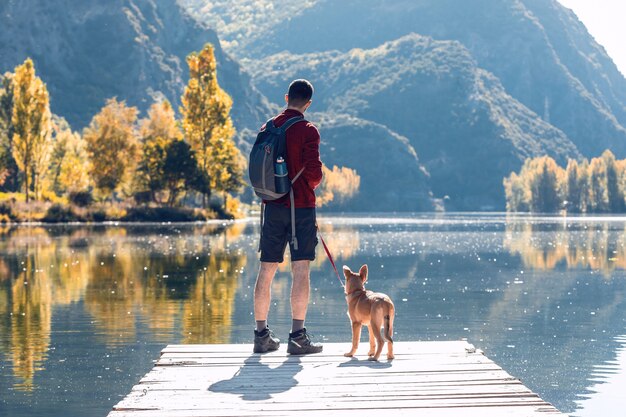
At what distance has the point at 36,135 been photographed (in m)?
80.1

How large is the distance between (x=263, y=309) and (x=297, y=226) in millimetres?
1126

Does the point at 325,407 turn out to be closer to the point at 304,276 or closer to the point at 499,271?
the point at 304,276

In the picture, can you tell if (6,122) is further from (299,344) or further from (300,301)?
(299,344)

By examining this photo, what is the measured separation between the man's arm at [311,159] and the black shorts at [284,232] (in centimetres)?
40

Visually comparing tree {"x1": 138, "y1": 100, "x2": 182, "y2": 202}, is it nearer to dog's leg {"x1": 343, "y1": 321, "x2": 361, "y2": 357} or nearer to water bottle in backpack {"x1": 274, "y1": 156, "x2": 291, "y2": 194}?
water bottle in backpack {"x1": 274, "y1": 156, "x2": 291, "y2": 194}

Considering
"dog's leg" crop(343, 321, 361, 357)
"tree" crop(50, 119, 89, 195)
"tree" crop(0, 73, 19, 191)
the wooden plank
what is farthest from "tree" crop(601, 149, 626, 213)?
"dog's leg" crop(343, 321, 361, 357)

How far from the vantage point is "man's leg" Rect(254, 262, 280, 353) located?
35.7 ft

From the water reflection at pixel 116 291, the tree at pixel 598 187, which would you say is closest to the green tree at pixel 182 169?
the water reflection at pixel 116 291

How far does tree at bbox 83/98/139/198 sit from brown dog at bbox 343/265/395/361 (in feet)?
255

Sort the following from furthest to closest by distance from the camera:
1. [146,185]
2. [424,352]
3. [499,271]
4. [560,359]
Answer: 1. [146,185]
2. [499,271]
3. [560,359]
4. [424,352]

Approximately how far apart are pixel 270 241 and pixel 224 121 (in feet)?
269

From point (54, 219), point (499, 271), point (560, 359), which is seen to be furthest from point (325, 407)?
point (54, 219)

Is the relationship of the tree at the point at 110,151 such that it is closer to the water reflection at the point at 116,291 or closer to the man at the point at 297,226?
the water reflection at the point at 116,291

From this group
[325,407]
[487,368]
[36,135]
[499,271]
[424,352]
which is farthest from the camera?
[36,135]
